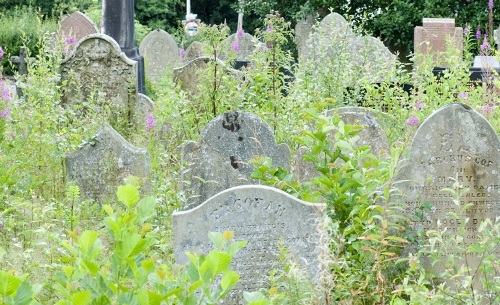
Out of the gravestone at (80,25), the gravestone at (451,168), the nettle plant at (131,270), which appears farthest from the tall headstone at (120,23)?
the nettle plant at (131,270)

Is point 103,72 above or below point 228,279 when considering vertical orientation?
below

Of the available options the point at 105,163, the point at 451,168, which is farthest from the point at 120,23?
the point at 451,168

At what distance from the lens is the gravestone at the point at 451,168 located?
5.59m

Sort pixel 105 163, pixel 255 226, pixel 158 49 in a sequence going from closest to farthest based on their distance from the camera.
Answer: pixel 255 226 < pixel 105 163 < pixel 158 49

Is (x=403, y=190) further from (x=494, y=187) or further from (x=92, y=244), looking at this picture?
(x=92, y=244)

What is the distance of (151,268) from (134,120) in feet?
26.0

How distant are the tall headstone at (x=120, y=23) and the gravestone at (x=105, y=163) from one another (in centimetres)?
597

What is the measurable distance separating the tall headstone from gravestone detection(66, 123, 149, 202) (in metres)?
5.97

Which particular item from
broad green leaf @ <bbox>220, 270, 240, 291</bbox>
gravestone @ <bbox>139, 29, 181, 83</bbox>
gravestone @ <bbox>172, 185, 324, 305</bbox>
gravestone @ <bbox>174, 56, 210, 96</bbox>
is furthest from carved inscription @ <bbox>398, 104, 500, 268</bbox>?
gravestone @ <bbox>139, 29, 181, 83</bbox>

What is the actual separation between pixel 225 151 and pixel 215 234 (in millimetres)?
4036

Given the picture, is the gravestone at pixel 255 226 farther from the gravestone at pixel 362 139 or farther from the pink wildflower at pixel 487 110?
the pink wildflower at pixel 487 110

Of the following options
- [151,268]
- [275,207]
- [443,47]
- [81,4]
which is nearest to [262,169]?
[275,207]

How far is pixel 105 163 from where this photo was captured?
8047 millimetres

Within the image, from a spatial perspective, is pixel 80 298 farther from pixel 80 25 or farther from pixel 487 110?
pixel 80 25
